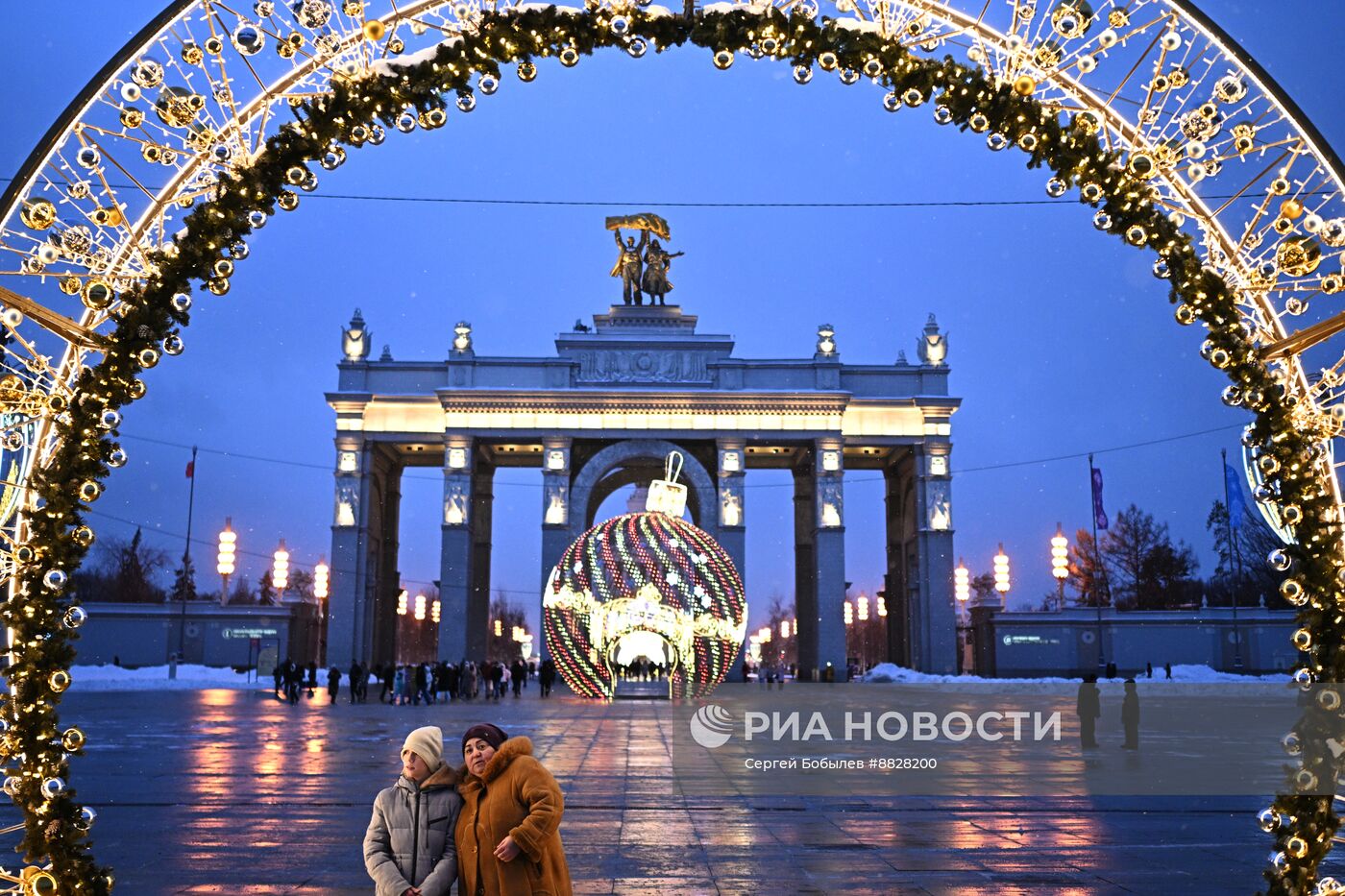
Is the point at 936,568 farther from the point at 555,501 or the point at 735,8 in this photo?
the point at 735,8

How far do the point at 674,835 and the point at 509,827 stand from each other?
245 inches

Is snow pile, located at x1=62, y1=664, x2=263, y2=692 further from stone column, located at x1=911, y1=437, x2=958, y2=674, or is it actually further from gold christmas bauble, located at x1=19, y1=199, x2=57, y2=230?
gold christmas bauble, located at x1=19, y1=199, x2=57, y2=230

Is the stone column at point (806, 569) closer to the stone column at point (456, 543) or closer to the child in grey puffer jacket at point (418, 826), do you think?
the stone column at point (456, 543)

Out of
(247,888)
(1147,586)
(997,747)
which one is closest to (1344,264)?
(247,888)

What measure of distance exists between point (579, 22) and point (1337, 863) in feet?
28.4

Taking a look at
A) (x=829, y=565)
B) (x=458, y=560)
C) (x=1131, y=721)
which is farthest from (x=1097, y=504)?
(x=1131, y=721)

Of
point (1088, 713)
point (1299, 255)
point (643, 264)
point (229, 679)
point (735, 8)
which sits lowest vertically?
point (229, 679)

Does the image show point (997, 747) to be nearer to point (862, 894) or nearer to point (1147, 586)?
point (862, 894)

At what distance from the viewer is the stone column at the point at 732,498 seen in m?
58.2

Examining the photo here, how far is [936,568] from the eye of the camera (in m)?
60.1

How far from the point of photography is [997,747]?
22.4 metres

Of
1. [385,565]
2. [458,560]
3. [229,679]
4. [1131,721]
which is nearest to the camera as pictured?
[1131,721]

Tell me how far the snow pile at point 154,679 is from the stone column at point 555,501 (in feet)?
44.0

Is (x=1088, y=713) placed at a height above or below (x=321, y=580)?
below
